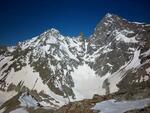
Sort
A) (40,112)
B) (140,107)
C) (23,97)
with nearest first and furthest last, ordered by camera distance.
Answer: (140,107)
(40,112)
(23,97)

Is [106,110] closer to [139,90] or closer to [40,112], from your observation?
[139,90]

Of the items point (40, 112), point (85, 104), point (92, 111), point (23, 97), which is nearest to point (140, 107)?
point (92, 111)

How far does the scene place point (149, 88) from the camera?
122ft

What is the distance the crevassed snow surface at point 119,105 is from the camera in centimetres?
3129

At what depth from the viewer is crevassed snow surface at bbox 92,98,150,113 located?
1232 inches

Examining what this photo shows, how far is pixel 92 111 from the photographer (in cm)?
3384

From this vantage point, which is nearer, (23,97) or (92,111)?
(92,111)

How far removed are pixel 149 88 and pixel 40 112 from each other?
30785 mm

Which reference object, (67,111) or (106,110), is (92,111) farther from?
(67,111)

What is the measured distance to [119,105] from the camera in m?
34.0

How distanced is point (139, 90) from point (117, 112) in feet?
24.8

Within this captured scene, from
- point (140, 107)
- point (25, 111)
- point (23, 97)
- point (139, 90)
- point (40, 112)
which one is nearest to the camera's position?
point (140, 107)

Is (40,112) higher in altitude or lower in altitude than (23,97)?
lower

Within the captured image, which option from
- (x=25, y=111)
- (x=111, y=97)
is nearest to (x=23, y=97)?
(x=25, y=111)
